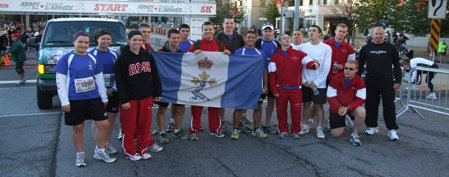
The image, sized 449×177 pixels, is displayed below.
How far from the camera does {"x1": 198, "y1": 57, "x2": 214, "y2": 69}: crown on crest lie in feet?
20.4

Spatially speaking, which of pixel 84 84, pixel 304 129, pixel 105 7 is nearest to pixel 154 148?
pixel 84 84

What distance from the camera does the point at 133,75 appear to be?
16.4 ft

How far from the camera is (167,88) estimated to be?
6.22 meters

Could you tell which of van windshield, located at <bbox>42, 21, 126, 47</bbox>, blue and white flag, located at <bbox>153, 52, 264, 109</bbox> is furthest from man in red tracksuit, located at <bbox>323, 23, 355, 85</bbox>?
van windshield, located at <bbox>42, 21, 126, 47</bbox>

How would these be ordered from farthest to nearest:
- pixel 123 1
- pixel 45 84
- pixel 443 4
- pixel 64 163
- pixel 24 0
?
pixel 123 1
pixel 24 0
pixel 443 4
pixel 45 84
pixel 64 163

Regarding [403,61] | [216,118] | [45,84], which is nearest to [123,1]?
[45,84]

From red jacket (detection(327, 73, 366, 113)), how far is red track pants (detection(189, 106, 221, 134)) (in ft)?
6.15

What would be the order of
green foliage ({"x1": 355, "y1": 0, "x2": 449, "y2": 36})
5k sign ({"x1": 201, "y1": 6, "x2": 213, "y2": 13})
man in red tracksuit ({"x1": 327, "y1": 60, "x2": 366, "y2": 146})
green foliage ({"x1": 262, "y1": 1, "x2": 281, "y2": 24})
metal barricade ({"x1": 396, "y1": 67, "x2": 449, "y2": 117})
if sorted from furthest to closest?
1. green foliage ({"x1": 262, "y1": 1, "x2": 281, "y2": 24})
2. green foliage ({"x1": 355, "y1": 0, "x2": 449, "y2": 36})
3. 5k sign ({"x1": 201, "y1": 6, "x2": 213, "y2": 13})
4. metal barricade ({"x1": 396, "y1": 67, "x2": 449, "y2": 117})
5. man in red tracksuit ({"x1": 327, "y1": 60, "x2": 366, "y2": 146})

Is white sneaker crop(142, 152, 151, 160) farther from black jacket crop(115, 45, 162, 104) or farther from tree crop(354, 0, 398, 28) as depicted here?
tree crop(354, 0, 398, 28)

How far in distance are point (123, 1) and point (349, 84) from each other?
1595 cm

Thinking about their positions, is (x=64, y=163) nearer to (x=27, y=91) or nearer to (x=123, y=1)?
(x=27, y=91)

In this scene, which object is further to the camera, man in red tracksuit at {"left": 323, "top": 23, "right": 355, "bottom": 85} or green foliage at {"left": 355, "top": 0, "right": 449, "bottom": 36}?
green foliage at {"left": 355, "top": 0, "right": 449, "bottom": 36}

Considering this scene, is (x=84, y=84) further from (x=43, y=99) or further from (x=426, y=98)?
(x=426, y=98)

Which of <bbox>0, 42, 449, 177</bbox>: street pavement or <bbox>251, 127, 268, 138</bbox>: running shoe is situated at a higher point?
<bbox>251, 127, 268, 138</bbox>: running shoe
